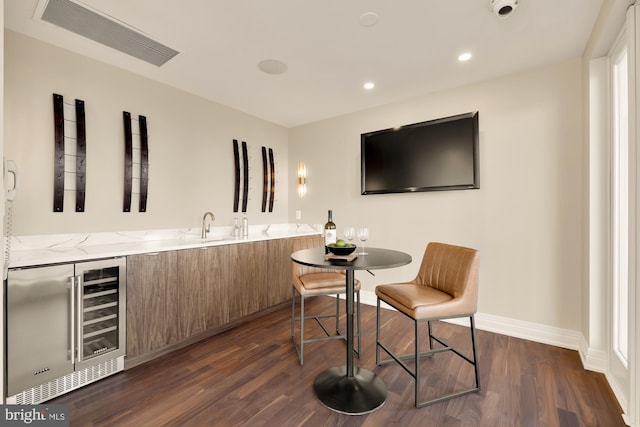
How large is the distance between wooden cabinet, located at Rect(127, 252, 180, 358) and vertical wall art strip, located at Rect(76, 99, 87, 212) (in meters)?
0.76

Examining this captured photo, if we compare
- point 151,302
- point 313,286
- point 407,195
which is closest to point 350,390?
point 313,286

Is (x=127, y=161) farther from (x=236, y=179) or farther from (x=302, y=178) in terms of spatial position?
(x=302, y=178)

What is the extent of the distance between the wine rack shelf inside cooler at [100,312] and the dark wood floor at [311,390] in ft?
0.86

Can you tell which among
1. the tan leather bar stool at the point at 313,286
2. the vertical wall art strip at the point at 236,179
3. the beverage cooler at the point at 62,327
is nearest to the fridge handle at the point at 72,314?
the beverage cooler at the point at 62,327

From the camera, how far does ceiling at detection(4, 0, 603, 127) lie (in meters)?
1.98

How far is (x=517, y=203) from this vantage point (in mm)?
2852

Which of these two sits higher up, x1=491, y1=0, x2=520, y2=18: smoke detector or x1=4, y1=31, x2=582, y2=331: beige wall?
x1=491, y1=0, x2=520, y2=18: smoke detector

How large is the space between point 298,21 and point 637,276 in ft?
8.44

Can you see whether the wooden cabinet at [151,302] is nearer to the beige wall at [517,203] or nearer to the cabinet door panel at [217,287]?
the cabinet door panel at [217,287]

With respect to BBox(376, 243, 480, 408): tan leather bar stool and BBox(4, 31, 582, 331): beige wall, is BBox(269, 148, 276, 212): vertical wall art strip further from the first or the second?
BBox(376, 243, 480, 408): tan leather bar stool

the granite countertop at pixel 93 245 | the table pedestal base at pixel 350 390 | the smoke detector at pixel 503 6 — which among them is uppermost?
the smoke detector at pixel 503 6

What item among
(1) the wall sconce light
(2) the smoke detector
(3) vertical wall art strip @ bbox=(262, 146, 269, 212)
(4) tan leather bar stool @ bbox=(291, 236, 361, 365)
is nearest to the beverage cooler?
(4) tan leather bar stool @ bbox=(291, 236, 361, 365)

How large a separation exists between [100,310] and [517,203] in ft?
12.1

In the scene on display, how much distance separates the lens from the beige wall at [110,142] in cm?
224
